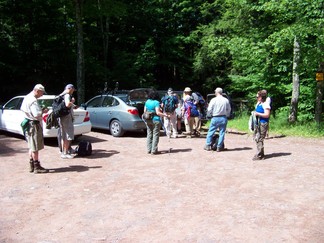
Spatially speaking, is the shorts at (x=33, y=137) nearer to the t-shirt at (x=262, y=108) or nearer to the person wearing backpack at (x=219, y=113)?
the person wearing backpack at (x=219, y=113)

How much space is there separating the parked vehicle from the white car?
1.55 meters

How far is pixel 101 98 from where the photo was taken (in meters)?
14.0

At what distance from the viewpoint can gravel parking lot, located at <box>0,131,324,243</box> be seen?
4.69 meters

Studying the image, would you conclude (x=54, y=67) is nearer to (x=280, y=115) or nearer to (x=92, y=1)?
(x=92, y=1)

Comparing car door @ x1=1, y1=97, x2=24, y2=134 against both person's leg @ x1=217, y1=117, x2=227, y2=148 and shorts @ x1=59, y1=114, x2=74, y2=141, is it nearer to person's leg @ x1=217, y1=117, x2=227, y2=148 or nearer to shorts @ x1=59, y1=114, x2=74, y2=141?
shorts @ x1=59, y1=114, x2=74, y2=141

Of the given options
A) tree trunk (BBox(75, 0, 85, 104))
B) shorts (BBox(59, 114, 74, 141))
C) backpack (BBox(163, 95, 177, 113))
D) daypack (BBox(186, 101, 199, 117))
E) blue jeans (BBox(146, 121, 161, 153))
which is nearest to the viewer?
shorts (BBox(59, 114, 74, 141))

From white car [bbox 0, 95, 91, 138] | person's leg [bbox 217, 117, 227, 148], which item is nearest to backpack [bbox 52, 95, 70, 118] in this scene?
white car [bbox 0, 95, 91, 138]

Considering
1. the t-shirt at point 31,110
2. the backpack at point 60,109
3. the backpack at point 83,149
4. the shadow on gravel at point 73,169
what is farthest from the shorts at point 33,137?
the backpack at point 83,149

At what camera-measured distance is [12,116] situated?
12.0m

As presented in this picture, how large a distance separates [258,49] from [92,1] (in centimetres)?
1114

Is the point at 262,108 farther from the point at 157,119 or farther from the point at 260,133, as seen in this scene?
the point at 157,119

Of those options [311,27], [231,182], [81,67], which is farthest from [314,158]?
[81,67]

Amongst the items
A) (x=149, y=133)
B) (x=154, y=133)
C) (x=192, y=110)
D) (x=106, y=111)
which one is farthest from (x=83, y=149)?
(x=192, y=110)

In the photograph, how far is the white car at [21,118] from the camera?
1127 cm
